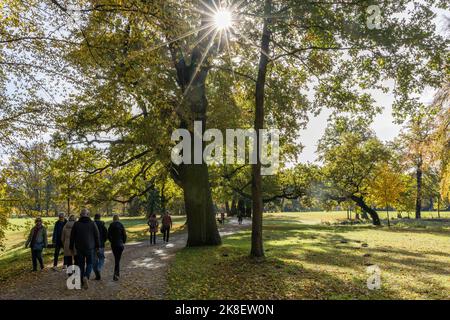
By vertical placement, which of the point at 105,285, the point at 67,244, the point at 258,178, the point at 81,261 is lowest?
the point at 105,285

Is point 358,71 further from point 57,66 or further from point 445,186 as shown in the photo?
point 57,66

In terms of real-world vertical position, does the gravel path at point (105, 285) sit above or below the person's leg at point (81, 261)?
below

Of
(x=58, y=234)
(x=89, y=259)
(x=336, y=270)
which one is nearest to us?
(x=89, y=259)

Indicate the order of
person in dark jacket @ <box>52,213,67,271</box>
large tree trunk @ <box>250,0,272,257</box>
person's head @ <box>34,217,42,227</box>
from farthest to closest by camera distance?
large tree trunk @ <box>250,0,272,257</box>
person in dark jacket @ <box>52,213,67,271</box>
person's head @ <box>34,217,42,227</box>

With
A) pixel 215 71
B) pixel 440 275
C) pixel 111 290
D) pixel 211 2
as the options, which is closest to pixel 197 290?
pixel 111 290

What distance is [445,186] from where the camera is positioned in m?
17.6

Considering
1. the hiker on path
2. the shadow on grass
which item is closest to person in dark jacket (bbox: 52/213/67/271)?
the hiker on path

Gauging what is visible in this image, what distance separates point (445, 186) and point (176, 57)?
16.7m

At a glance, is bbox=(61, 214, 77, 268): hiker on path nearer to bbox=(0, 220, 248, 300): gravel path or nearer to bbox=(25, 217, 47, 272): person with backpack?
bbox=(0, 220, 248, 300): gravel path

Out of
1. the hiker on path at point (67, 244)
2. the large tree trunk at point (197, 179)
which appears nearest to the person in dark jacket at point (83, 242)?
the hiker on path at point (67, 244)

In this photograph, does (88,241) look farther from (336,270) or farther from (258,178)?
(336,270)

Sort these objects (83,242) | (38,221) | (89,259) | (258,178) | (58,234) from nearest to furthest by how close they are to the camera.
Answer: (83,242), (89,259), (38,221), (58,234), (258,178)

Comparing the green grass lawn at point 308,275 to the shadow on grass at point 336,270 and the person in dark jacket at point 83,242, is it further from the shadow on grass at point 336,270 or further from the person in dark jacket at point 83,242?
the person in dark jacket at point 83,242

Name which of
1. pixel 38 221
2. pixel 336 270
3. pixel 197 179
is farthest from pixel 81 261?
pixel 197 179
